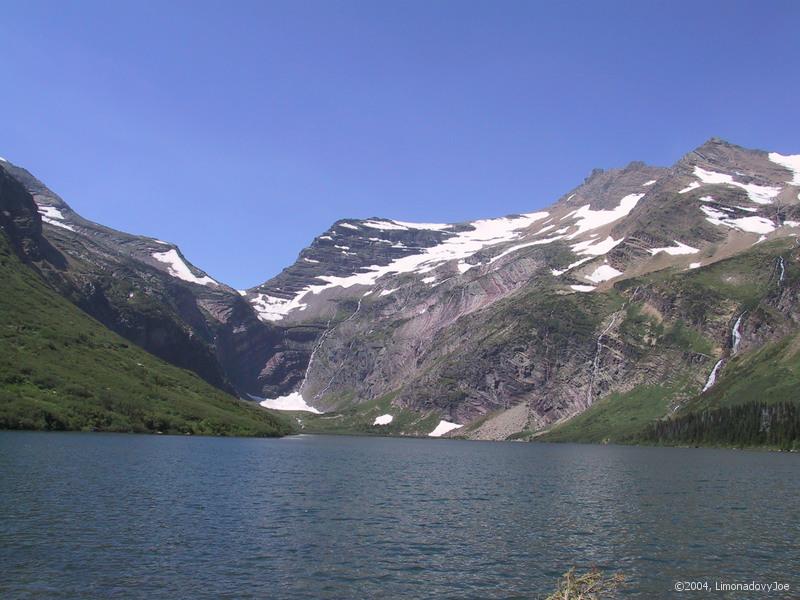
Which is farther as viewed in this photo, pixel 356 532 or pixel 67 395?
→ pixel 67 395

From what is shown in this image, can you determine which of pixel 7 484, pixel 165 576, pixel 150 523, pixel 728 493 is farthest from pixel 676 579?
pixel 7 484

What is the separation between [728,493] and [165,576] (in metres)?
64.6

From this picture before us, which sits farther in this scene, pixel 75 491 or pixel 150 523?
pixel 75 491

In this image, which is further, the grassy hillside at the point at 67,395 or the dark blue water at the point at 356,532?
the grassy hillside at the point at 67,395

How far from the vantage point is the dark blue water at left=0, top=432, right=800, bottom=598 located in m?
35.1

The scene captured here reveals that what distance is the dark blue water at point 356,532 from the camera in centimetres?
3506

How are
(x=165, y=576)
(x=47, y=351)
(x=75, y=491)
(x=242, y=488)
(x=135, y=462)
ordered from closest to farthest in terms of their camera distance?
(x=165, y=576) < (x=75, y=491) < (x=242, y=488) < (x=135, y=462) < (x=47, y=351)

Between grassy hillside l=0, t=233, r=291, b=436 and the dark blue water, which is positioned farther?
grassy hillside l=0, t=233, r=291, b=436

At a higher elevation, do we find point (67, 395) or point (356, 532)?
point (67, 395)

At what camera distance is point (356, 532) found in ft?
160

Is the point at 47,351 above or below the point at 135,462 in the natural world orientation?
above

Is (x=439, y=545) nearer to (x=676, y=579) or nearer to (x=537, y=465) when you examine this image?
(x=676, y=579)

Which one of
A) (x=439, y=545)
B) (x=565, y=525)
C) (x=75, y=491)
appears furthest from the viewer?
(x=75, y=491)

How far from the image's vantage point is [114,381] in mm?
191375
